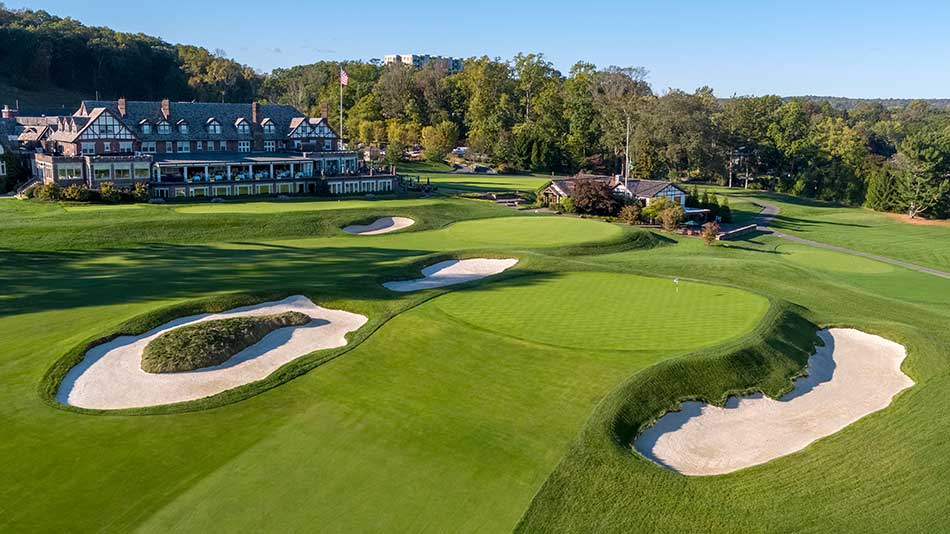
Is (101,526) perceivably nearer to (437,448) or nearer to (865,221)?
(437,448)

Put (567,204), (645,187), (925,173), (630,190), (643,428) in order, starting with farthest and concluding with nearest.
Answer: (925,173)
(630,190)
(645,187)
(567,204)
(643,428)

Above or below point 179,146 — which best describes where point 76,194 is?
below

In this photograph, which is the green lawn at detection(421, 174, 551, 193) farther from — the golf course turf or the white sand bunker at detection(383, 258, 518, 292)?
the golf course turf

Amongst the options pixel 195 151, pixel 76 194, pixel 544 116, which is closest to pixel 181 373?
pixel 76 194

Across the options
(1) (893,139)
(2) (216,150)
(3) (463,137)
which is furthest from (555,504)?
(1) (893,139)

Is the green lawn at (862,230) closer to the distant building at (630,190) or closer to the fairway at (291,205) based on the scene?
the distant building at (630,190)

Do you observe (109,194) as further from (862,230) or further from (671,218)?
(862,230)

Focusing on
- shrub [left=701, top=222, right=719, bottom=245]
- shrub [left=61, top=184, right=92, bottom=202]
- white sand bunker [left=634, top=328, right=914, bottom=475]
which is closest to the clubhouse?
shrub [left=61, top=184, right=92, bottom=202]
